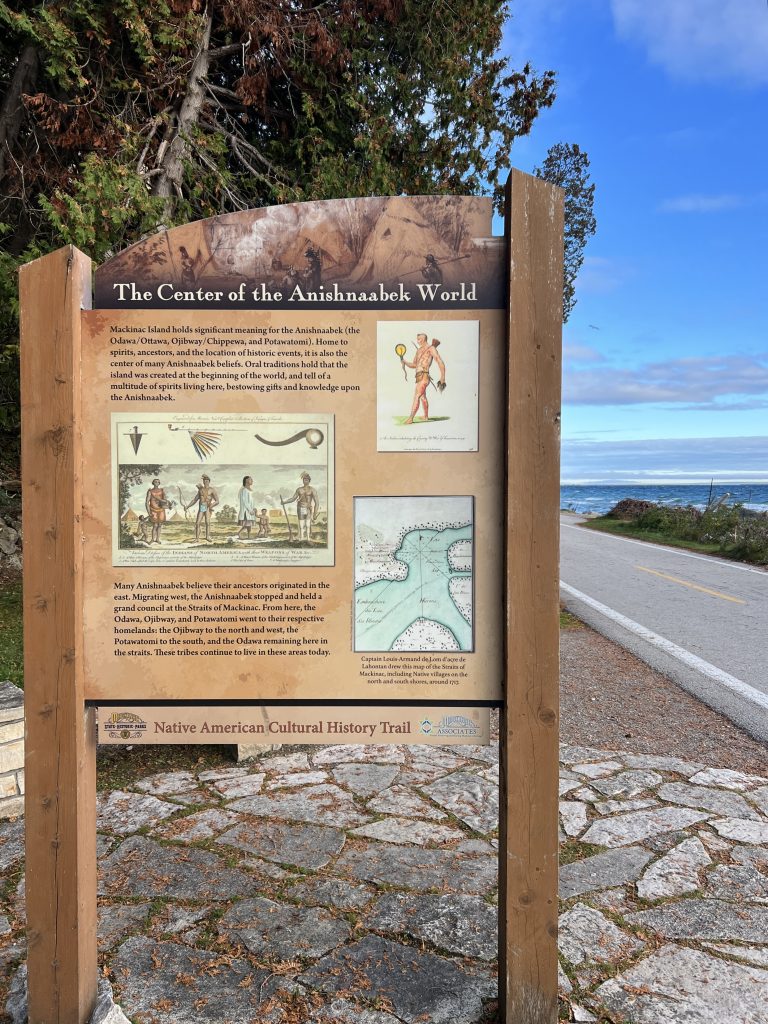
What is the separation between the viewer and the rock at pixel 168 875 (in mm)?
3148

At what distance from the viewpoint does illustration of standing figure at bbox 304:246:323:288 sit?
2305 millimetres

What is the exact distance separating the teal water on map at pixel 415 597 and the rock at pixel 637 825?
2.11 meters

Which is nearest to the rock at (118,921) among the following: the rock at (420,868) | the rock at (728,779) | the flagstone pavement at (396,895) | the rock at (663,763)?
the flagstone pavement at (396,895)

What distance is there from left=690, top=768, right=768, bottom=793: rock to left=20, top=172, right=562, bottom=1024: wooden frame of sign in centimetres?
266

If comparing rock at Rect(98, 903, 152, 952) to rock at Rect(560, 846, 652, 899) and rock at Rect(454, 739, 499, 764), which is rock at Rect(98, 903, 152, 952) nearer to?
rock at Rect(560, 846, 652, 899)

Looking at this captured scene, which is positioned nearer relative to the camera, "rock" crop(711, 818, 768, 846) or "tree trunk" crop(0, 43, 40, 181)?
"rock" crop(711, 818, 768, 846)

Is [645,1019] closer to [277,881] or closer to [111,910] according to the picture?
[277,881]

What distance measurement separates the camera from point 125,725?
2.37m

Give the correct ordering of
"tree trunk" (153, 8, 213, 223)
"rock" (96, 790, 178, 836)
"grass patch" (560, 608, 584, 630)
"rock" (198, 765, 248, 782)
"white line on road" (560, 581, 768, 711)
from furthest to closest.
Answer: "grass patch" (560, 608, 584, 630), "tree trunk" (153, 8, 213, 223), "white line on road" (560, 581, 768, 711), "rock" (198, 765, 248, 782), "rock" (96, 790, 178, 836)

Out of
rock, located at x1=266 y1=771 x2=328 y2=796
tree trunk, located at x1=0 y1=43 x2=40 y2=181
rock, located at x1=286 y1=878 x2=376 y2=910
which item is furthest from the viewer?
tree trunk, located at x1=0 y1=43 x2=40 y2=181

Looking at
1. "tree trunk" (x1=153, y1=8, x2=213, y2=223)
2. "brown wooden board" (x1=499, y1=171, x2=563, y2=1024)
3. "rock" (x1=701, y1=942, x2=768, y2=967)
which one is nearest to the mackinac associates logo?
"brown wooden board" (x1=499, y1=171, x2=563, y2=1024)

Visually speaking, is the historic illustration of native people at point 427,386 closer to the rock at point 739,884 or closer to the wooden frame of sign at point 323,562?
the wooden frame of sign at point 323,562

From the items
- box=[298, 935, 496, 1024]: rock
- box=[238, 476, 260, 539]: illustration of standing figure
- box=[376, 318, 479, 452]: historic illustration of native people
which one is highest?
box=[376, 318, 479, 452]: historic illustration of native people

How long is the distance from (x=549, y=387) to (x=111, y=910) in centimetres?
291
